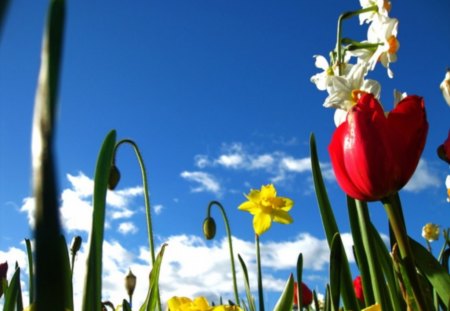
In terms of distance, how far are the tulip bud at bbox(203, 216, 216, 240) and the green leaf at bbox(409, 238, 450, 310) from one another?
1.42 meters

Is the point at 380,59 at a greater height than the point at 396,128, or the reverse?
the point at 380,59

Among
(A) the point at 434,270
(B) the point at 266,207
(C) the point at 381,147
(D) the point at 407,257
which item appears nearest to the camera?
(D) the point at 407,257

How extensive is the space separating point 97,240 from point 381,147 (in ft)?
1.71

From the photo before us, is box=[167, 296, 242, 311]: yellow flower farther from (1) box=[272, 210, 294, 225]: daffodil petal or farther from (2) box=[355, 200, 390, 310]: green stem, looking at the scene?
(1) box=[272, 210, 294, 225]: daffodil petal

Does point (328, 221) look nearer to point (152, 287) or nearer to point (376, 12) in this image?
point (152, 287)

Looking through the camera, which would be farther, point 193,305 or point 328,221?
point 328,221

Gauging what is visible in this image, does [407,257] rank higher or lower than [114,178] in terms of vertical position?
lower

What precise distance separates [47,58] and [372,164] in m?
0.80

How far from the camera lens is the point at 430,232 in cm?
414

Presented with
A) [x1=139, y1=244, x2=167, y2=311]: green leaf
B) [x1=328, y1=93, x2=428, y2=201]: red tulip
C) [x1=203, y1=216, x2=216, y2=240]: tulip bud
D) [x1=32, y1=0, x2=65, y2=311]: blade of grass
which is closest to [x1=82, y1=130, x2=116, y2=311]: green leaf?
[x1=139, y1=244, x2=167, y2=311]: green leaf

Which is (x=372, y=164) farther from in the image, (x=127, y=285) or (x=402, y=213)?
(x=127, y=285)

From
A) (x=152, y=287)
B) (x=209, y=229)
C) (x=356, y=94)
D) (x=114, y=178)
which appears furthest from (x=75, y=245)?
(x=356, y=94)

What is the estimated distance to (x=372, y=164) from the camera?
89 centimetres

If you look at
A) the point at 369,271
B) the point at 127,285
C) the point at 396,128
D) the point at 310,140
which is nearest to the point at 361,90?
the point at 310,140
